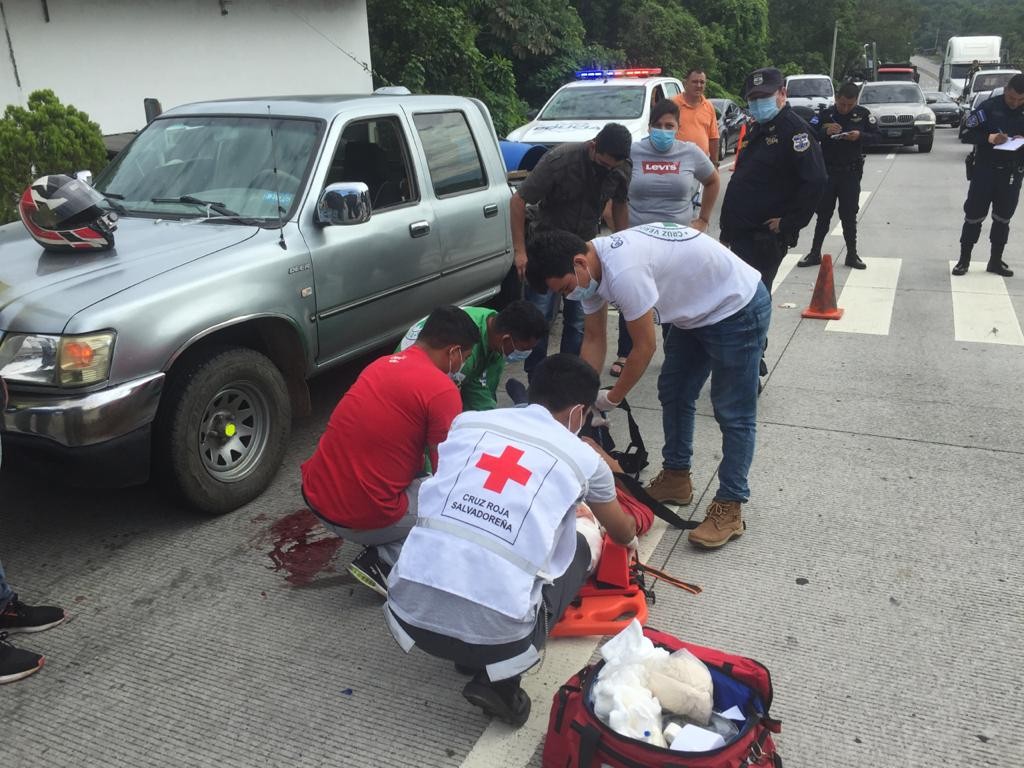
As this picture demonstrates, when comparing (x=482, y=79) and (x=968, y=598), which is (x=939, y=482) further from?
(x=482, y=79)

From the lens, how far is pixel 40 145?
775cm

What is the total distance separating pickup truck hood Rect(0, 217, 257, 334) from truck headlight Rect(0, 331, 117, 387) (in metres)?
0.06

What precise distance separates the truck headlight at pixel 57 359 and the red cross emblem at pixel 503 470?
184cm

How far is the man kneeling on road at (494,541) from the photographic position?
7.93 ft

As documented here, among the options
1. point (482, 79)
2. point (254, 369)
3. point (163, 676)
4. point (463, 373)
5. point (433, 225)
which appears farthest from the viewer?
point (482, 79)

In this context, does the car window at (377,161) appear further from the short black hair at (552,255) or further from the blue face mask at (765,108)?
the blue face mask at (765,108)

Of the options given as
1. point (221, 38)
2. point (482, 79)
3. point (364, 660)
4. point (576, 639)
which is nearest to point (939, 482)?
point (576, 639)

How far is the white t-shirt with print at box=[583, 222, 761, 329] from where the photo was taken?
3371 mm

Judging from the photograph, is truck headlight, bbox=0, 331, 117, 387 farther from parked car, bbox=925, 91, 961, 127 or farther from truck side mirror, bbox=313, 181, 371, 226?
parked car, bbox=925, 91, 961, 127

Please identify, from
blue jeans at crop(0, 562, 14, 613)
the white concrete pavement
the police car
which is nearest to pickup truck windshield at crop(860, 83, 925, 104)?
the police car

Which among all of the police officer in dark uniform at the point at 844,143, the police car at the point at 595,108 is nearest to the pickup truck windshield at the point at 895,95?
the police car at the point at 595,108

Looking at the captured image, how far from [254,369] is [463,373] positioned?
3.39 ft

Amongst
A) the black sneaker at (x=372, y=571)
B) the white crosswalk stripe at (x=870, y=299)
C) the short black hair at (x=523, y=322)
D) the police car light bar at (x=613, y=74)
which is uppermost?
the police car light bar at (x=613, y=74)

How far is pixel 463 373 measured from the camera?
377cm
